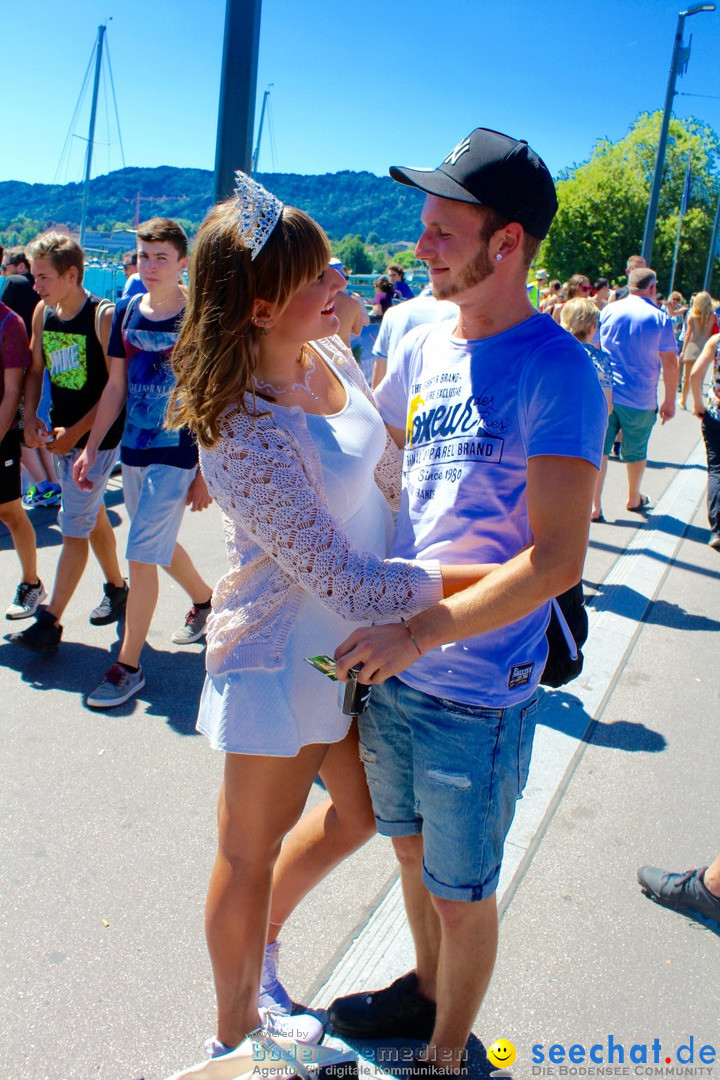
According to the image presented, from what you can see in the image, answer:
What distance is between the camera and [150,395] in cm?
387

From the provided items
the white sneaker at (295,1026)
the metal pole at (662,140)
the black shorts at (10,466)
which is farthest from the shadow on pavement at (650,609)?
the metal pole at (662,140)

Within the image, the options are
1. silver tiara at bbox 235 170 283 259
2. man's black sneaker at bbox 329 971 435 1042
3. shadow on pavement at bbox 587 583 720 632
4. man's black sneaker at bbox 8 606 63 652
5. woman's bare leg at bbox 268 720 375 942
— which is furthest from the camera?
shadow on pavement at bbox 587 583 720 632

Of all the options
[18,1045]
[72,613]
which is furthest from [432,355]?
[72,613]

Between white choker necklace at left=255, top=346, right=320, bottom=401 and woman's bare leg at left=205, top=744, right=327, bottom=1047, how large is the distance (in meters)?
0.77

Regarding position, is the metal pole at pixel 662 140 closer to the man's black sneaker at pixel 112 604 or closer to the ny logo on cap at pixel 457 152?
the man's black sneaker at pixel 112 604

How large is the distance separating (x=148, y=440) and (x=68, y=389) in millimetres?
821

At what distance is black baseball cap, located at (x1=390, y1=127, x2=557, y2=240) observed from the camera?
1.63 m

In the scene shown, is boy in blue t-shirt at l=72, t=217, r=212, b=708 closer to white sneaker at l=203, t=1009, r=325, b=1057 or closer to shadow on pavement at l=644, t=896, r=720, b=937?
white sneaker at l=203, t=1009, r=325, b=1057

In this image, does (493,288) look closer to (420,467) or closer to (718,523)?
(420,467)

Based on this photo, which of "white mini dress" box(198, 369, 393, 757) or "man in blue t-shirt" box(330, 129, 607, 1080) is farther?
"white mini dress" box(198, 369, 393, 757)

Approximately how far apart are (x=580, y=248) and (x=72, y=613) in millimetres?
52036

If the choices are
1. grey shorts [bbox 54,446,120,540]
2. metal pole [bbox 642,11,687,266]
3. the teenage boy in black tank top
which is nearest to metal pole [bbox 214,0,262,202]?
the teenage boy in black tank top

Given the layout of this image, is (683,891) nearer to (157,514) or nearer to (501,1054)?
(501,1054)

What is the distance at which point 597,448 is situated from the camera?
5.08ft
